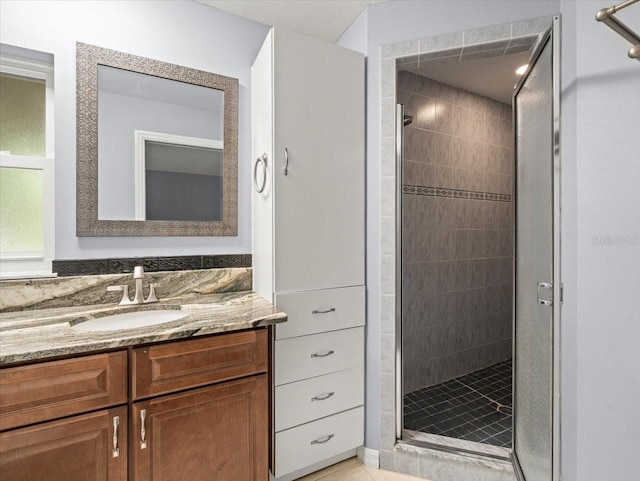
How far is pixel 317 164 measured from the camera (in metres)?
1.78

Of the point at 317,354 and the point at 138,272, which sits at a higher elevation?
the point at 138,272

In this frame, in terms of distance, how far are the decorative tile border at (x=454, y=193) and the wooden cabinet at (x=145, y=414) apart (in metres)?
1.74

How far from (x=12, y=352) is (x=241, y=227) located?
117 centimetres

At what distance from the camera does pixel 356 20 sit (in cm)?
201

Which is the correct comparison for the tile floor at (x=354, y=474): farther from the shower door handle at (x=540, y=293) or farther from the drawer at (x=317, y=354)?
the shower door handle at (x=540, y=293)

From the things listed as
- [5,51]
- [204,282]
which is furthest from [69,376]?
[5,51]

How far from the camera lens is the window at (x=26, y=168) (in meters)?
1.54

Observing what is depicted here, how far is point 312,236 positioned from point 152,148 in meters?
0.93

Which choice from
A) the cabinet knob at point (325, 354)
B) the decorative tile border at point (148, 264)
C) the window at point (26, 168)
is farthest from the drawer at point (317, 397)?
the window at point (26, 168)

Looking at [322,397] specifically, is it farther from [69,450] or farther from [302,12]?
[302,12]

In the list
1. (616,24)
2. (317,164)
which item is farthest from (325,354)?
(616,24)

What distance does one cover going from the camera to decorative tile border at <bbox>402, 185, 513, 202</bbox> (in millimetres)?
2714

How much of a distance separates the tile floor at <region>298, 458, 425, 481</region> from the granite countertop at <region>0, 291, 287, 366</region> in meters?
0.99

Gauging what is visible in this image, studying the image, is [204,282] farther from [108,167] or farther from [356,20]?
[356,20]
